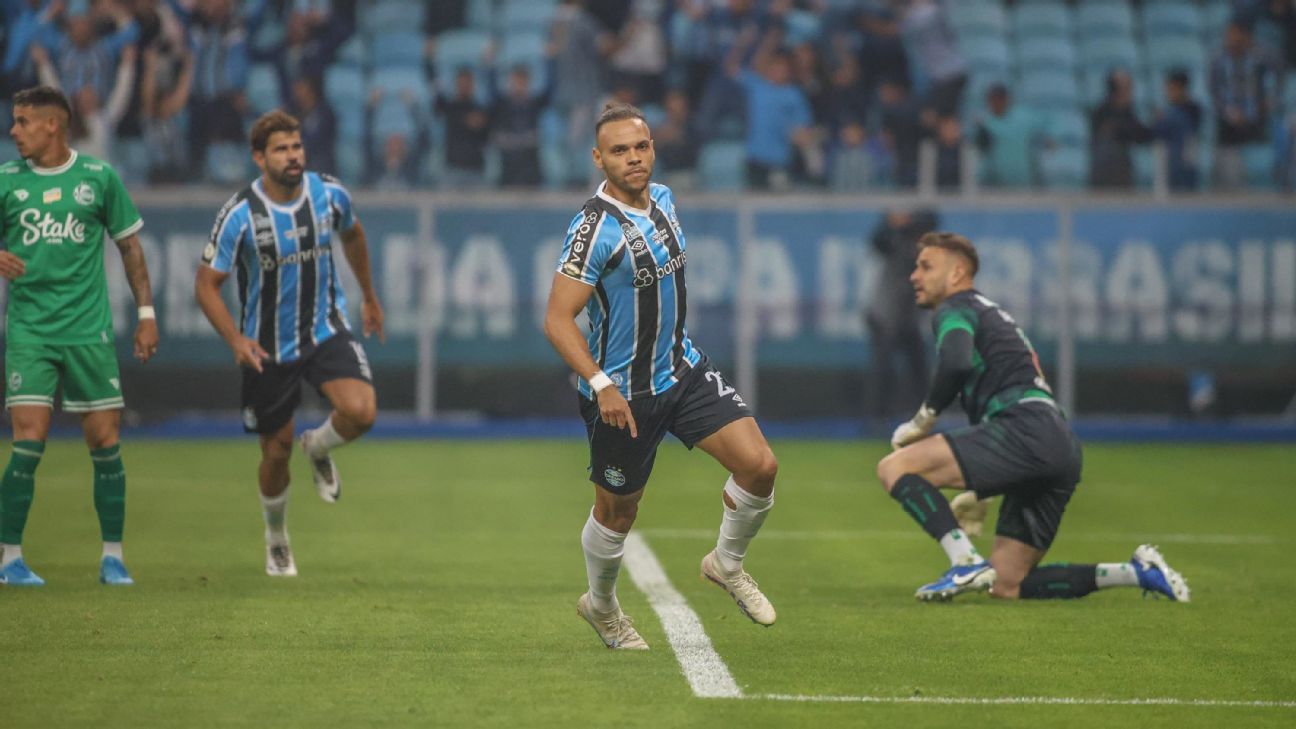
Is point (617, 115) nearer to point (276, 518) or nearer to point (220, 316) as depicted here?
point (220, 316)

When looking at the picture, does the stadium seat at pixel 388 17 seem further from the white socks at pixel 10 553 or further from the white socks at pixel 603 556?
the white socks at pixel 603 556

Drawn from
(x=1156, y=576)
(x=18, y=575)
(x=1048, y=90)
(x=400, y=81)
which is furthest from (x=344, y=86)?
(x=1156, y=576)

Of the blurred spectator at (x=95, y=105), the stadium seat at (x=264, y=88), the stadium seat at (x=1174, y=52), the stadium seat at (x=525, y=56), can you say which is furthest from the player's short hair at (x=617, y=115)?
the stadium seat at (x=1174, y=52)

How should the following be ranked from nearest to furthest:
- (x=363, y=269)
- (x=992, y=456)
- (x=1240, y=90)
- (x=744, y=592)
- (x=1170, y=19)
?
(x=744, y=592) < (x=992, y=456) < (x=363, y=269) < (x=1240, y=90) < (x=1170, y=19)

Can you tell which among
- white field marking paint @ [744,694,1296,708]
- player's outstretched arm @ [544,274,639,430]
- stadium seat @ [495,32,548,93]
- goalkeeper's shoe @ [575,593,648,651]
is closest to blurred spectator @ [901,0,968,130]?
stadium seat @ [495,32,548,93]

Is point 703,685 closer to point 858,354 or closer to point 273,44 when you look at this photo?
point 858,354

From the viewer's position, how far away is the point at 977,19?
74.1ft

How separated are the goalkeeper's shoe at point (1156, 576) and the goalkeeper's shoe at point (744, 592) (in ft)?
6.92

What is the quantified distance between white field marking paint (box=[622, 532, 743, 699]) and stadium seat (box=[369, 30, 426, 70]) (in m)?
12.6

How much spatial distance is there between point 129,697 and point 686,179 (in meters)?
13.6

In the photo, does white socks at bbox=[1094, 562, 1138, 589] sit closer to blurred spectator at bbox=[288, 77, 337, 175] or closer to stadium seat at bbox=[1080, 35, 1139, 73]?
blurred spectator at bbox=[288, 77, 337, 175]

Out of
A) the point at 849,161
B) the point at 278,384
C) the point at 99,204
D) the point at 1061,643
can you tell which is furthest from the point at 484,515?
the point at 849,161

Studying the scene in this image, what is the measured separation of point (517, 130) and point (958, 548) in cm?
1213

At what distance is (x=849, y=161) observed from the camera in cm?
1919
